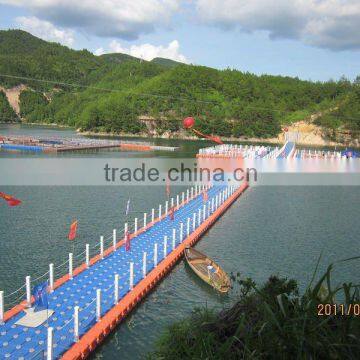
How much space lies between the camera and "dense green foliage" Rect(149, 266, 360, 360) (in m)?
4.36

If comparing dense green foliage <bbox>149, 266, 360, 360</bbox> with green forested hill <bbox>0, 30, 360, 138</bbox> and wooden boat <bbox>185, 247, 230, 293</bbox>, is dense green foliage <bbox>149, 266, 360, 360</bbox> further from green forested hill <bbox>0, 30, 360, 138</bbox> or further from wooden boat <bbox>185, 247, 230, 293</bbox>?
green forested hill <bbox>0, 30, 360, 138</bbox>

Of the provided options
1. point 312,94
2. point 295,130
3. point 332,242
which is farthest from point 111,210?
point 312,94

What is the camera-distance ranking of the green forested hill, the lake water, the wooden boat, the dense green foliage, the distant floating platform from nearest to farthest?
the dense green foliage < the lake water < the wooden boat < the distant floating platform < the green forested hill

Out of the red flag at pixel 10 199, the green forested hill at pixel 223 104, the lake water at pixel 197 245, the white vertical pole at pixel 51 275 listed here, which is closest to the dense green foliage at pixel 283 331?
the lake water at pixel 197 245

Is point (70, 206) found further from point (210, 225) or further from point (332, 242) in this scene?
point (332, 242)

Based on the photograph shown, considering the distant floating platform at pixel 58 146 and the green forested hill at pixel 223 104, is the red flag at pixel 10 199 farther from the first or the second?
the green forested hill at pixel 223 104

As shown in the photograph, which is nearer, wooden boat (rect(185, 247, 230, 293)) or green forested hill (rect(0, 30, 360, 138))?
wooden boat (rect(185, 247, 230, 293))

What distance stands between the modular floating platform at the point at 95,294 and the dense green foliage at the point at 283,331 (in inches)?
306

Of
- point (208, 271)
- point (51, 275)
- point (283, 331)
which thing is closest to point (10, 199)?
point (51, 275)

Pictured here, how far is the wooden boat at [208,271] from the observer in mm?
18953

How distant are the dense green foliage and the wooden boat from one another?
1303 cm

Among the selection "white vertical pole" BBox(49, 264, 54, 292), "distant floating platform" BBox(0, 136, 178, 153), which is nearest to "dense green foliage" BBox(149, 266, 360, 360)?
"white vertical pole" BBox(49, 264, 54, 292)

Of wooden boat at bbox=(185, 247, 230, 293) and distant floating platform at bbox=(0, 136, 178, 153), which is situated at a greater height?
distant floating platform at bbox=(0, 136, 178, 153)

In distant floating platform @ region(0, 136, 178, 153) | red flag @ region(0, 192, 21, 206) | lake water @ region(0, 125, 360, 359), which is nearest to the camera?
red flag @ region(0, 192, 21, 206)
